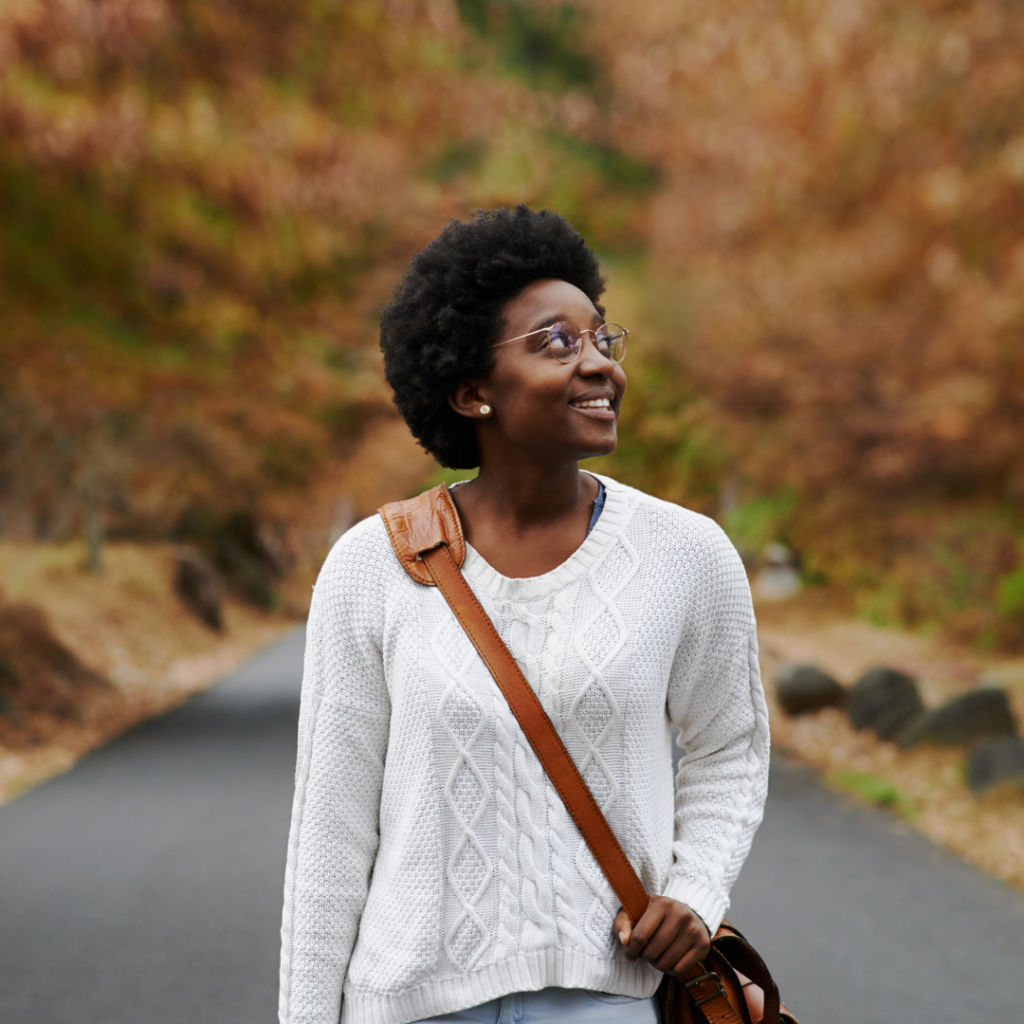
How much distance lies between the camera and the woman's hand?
1.85 m

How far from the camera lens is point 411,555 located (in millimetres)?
1967

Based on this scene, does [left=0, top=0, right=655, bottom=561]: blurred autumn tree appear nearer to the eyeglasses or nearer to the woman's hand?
the eyeglasses

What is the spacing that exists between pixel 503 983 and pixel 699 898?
34 centimetres

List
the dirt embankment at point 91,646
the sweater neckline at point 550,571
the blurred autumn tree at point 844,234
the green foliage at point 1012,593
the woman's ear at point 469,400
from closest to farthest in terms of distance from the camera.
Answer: the sweater neckline at point 550,571 → the woman's ear at point 469,400 → the blurred autumn tree at point 844,234 → the dirt embankment at point 91,646 → the green foliage at point 1012,593

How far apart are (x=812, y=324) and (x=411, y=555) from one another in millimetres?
9319

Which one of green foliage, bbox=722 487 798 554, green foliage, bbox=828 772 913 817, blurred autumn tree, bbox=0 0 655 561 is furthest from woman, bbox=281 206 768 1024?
green foliage, bbox=722 487 798 554

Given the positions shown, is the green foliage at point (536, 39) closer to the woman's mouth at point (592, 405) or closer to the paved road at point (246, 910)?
the paved road at point (246, 910)

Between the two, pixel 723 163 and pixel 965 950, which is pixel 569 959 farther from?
pixel 723 163

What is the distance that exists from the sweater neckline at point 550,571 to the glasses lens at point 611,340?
26 cm

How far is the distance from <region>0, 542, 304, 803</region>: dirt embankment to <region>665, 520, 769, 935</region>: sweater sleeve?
26.3 feet

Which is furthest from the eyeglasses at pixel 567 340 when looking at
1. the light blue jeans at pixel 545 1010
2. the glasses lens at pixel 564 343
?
the light blue jeans at pixel 545 1010

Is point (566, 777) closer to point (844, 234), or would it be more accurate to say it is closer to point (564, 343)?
point (564, 343)

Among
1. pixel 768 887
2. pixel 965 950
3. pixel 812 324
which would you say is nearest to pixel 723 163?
pixel 812 324

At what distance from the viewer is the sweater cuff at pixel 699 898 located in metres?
1.93
